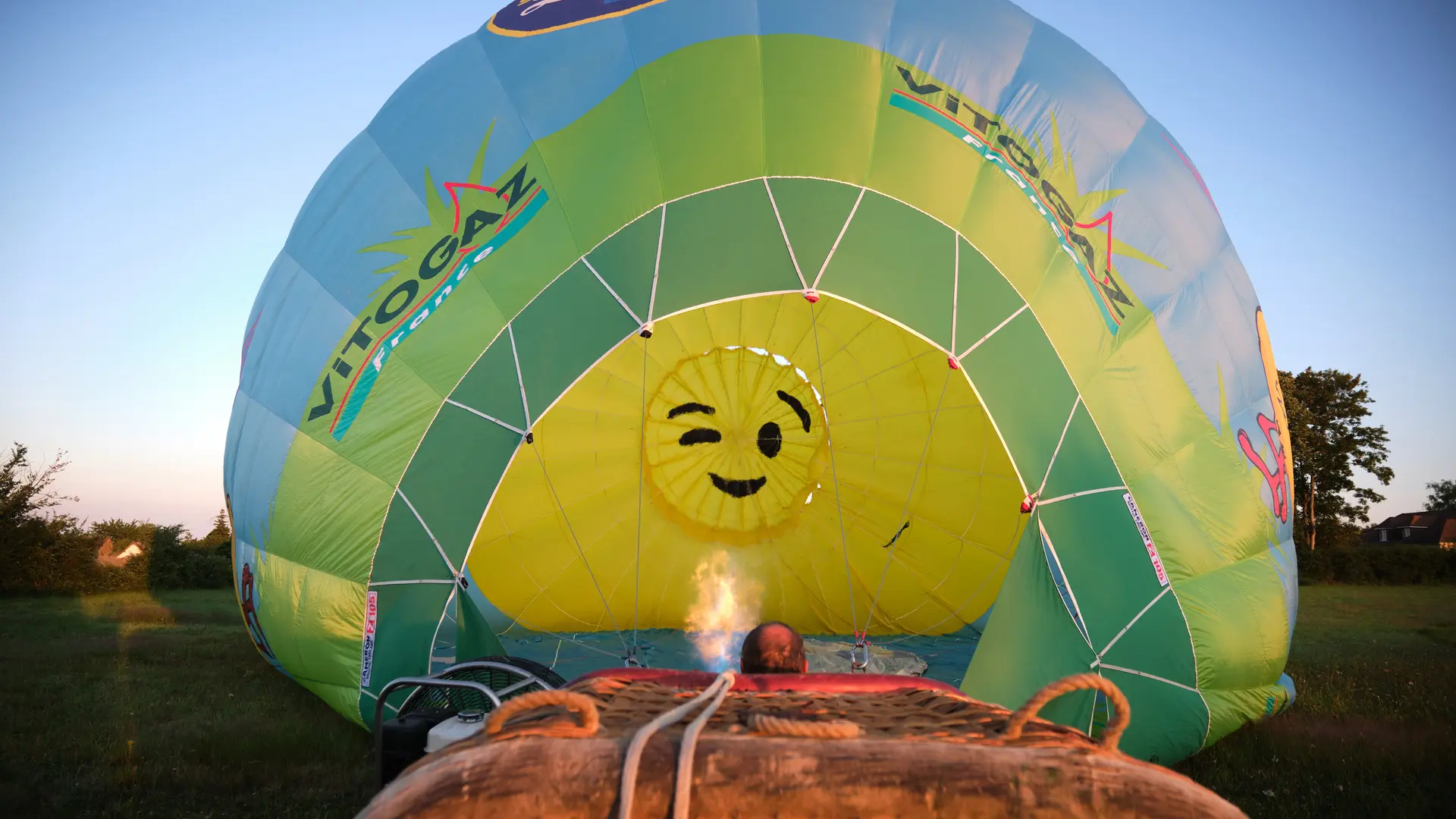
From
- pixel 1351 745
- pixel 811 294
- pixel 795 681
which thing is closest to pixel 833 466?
pixel 811 294

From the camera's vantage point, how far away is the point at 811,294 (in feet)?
14.3

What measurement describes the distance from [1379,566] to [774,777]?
65.5 feet

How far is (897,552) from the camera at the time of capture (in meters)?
→ 6.93

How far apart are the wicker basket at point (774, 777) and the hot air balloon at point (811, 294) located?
294cm

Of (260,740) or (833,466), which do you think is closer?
(260,740)

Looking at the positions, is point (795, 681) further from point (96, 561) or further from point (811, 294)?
point (96, 561)

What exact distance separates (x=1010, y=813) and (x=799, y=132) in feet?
11.8

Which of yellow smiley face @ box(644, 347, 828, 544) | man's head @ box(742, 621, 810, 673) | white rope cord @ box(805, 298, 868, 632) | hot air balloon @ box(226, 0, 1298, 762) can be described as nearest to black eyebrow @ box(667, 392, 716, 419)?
yellow smiley face @ box(644, 347, 828, 544)

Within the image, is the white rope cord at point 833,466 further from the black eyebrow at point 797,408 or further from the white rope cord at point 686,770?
the white rope cord at point 686,770

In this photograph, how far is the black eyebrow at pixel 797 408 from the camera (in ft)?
22.5

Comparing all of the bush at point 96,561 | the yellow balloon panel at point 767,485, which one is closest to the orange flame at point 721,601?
the yellow balloon panel at point 767,485

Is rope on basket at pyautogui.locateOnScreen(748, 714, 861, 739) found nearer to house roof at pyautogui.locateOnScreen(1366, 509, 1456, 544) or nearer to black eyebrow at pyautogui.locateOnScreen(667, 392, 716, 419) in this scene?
black eyebrow at pyautogui.locateOnScreen(667, 392, 716, 419)

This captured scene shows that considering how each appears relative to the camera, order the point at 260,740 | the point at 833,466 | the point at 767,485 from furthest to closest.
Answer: the point at 767,485
the point at 833,466
the point at 260,740

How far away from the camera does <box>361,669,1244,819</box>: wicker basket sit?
1021 millimetres
